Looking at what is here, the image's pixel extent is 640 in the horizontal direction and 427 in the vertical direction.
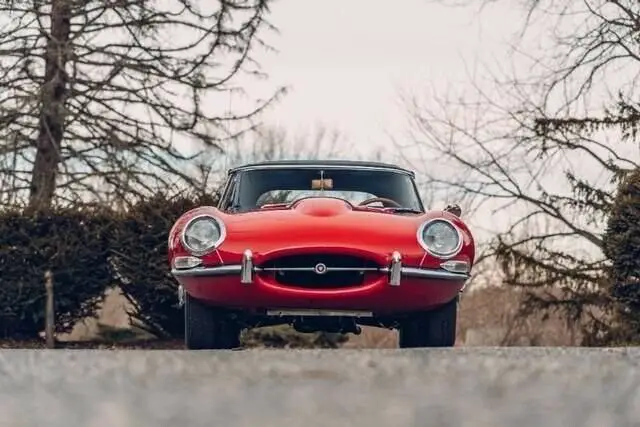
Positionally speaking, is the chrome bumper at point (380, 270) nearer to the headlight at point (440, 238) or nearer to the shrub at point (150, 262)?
the headlight at point (440, 238)

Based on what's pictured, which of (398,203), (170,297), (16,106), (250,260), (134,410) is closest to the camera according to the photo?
(134,410)

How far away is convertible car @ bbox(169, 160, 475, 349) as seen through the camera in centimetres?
691

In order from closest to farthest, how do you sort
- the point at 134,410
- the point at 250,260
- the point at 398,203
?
1. the point at 134,410
2. the point at 250,260
3. the point at 398,203

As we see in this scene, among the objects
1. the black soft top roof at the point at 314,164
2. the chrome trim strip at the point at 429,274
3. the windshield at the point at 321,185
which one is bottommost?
the chrome trim strip at the point at 429,274

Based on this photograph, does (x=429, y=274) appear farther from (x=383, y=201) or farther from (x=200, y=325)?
(x=200, y=325)

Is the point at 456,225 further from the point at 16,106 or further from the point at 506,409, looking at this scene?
the point at 16,106

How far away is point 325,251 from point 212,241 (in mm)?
799

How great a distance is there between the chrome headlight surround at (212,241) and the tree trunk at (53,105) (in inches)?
392

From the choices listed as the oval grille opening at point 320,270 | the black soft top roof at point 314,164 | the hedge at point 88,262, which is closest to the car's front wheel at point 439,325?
the oval grille opening at point 320,270

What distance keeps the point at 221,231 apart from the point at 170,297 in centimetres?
546

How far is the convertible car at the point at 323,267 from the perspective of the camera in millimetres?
6910

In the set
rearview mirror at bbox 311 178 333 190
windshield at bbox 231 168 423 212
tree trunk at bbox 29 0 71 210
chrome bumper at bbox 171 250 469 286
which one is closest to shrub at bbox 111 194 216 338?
windshield at bbox 231 168 423 212

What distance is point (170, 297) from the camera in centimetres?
1247

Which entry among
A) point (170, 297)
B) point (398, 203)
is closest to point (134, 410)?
point (398, 203)
